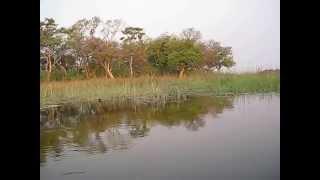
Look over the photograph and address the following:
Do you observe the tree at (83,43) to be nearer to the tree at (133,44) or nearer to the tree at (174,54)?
the tree at (133,44)

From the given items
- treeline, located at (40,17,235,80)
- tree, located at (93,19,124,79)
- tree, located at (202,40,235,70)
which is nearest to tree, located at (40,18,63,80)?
treeline, located at (40,17,235,80)

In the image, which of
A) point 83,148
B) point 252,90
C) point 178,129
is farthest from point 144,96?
point 252,90

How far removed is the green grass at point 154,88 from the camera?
3.10 m

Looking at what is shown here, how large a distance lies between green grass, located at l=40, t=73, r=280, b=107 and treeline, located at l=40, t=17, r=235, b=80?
0.18 ft

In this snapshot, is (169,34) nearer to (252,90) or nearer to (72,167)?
(252,90)

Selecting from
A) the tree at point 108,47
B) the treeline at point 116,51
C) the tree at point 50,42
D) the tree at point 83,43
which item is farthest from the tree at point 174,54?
the tree at point 50,42

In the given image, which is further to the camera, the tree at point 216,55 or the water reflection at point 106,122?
the tree at point 216,55

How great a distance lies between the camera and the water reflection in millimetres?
3051

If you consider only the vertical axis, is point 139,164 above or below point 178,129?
below

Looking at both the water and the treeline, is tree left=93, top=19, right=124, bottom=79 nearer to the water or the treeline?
the treeline

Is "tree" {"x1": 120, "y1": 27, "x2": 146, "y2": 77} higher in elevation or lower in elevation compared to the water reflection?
higher

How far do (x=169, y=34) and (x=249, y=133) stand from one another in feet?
3.07

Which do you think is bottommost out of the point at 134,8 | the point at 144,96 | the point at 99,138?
the point at 99,138

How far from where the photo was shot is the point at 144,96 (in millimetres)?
3180
